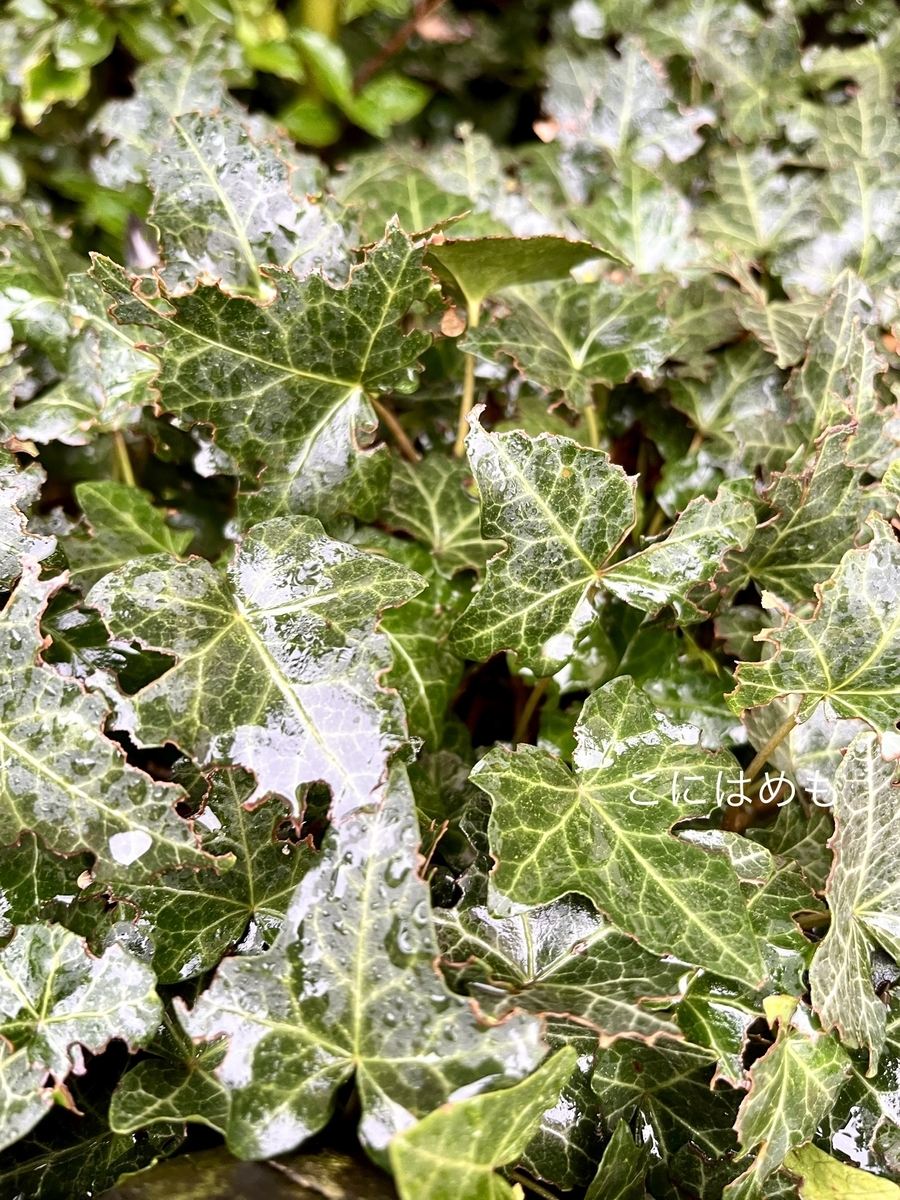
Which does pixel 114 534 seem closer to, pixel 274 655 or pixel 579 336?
pixel 274 655

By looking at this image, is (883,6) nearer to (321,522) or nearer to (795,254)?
(795,254)

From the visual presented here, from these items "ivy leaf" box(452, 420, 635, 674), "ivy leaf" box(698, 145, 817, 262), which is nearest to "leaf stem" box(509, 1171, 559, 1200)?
"ivy leaf" box(452, 420, 635, 674)

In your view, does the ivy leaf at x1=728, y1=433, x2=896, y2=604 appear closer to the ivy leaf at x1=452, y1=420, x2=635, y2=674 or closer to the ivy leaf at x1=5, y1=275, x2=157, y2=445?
the ivy leaf at x1=452, y1=420, x2=635, y2=674

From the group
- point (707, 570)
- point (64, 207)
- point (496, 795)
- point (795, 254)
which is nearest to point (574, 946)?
point (496, 795)

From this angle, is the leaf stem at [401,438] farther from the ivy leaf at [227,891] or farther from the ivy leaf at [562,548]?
the ivy leaf at [227,891]

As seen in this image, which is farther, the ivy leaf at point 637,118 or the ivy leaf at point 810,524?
the ivy leaf at point 637,118

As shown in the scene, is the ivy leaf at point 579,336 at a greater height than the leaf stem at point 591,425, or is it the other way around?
the ivy leaf at point 579,336

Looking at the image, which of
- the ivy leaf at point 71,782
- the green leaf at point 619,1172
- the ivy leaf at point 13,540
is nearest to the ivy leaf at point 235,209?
the ivy leaf at point 13,540
